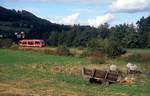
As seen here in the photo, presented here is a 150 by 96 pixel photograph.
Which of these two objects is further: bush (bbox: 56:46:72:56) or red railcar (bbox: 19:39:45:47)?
red railcar (bbox: 19:39:45:47)

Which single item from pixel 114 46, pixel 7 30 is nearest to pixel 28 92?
pixel 114 46

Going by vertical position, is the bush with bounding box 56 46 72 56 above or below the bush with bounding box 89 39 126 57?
below

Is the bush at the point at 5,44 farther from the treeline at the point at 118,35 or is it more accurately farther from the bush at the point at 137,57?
the bush at the point at 137,57

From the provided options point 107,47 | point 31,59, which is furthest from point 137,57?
point 31,59

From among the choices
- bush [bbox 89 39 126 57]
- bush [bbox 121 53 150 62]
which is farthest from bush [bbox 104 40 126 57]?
bush [bbox 121 53 150 62]

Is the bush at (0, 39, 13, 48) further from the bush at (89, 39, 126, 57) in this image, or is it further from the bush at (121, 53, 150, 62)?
the bush at (121, 53, 150, 62)

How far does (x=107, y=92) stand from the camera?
2045 cm

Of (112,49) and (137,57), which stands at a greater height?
(112,49)

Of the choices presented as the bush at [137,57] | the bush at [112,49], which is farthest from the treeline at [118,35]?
the bush at [137,57]

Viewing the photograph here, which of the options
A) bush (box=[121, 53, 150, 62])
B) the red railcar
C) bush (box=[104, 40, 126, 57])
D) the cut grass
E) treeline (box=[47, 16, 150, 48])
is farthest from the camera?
treeline (box=[47, 16, 150, 48])

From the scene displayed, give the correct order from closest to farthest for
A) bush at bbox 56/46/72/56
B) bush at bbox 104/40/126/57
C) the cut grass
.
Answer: the cut grass → bush at bbox 104/40/126/57 → bush at bbox 56/46/72/56

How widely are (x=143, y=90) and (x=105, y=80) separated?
12.7 feet

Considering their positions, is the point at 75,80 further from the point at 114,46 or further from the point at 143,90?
the point at 114,46

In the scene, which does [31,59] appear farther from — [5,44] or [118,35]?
[118,35]
